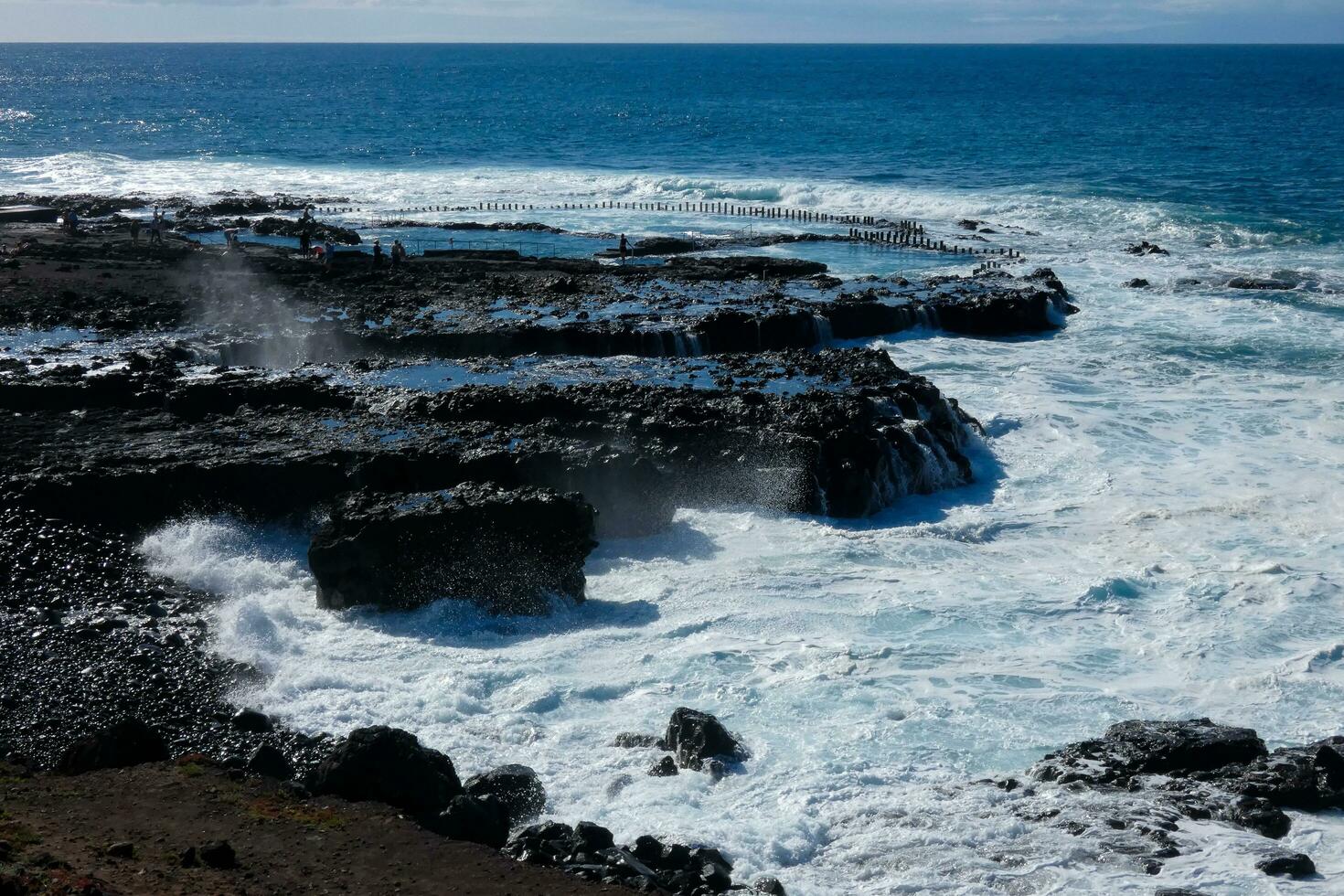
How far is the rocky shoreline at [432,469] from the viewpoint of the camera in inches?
643

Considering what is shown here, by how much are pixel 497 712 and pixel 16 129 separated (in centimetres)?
13233

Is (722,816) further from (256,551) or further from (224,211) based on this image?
(224,211)

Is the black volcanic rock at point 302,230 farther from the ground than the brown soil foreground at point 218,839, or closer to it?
farther from the ground

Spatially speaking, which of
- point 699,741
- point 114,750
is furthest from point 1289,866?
point 114,750

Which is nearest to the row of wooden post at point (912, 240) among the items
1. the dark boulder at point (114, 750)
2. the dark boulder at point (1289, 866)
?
the dark boulder at point (1289, 866)

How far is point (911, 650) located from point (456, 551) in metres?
8.13

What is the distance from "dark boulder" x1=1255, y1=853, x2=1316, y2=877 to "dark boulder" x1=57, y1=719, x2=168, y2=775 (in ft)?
46.3

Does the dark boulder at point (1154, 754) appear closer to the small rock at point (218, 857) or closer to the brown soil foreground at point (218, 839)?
the brown soil foreground at point (218, 839)

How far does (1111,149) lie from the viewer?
339 feet

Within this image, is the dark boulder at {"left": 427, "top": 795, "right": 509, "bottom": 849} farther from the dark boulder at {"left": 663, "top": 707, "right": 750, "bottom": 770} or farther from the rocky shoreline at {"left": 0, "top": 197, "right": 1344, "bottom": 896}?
the dark boulder at {"left": 663, "top": 707, "right": 750, "bottom": 770}

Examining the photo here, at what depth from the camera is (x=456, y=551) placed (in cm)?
2261

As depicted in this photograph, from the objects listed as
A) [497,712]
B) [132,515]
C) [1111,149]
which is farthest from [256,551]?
[1111,149]

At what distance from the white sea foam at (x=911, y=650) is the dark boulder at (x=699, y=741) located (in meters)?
0.35

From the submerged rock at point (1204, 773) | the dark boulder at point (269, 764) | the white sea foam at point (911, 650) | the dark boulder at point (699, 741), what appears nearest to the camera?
the white sea foam at point (911, 650)
